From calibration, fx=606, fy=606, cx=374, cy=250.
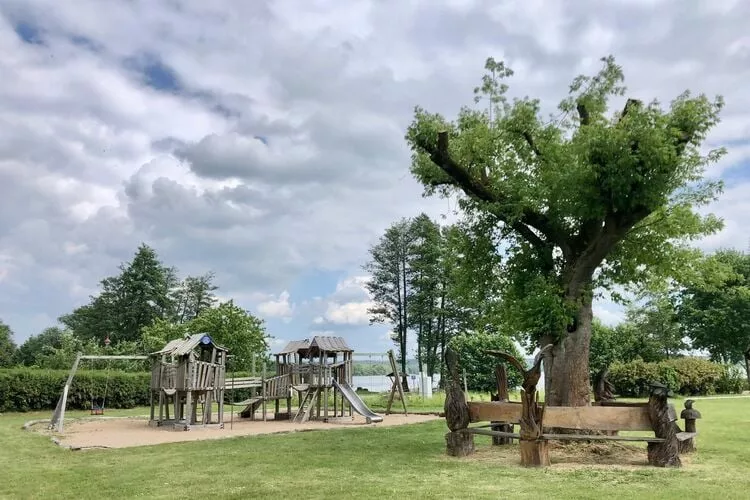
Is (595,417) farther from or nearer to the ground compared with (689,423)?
farther from the ground

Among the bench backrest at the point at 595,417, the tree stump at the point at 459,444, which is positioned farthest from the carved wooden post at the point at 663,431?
the tree stump at the point at 459,444

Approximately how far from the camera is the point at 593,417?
927cm

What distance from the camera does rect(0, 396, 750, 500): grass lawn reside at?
7113 mm

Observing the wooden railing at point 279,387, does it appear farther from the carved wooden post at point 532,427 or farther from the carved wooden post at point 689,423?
the carved wooden post at point 689,423

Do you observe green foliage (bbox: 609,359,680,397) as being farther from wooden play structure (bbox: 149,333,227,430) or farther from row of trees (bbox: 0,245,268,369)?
row of trees (bbox: 0,245,268,369)

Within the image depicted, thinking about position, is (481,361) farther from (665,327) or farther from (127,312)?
(127,312)

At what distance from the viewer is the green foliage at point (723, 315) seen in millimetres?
36969

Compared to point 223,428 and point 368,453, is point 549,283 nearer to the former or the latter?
point 368,453

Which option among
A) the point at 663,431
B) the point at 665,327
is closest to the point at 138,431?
the point at 663,431

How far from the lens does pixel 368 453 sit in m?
10.7

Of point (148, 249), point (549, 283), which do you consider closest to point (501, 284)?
point (549, 283)

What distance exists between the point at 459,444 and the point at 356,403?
9.15 metres

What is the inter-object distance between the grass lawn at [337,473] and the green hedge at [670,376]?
1635cm

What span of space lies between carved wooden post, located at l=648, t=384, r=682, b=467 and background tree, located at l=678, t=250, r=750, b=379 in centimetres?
2993
